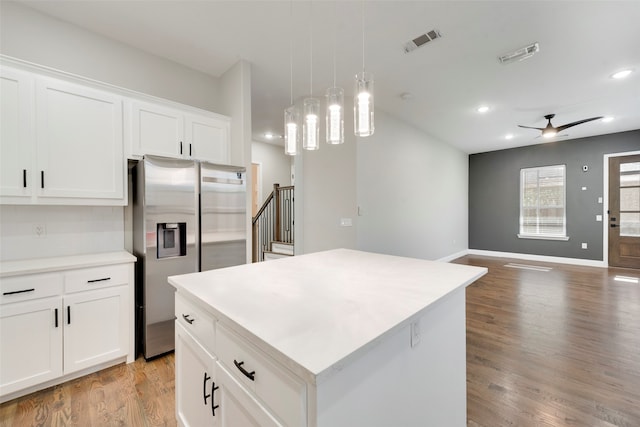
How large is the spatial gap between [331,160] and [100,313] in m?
3.17

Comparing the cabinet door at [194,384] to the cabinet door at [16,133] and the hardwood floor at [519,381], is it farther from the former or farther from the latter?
the cabinet door at [16,133]

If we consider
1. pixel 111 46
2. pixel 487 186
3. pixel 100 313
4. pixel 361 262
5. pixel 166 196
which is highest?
pixel 111 46

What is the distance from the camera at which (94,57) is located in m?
2.52

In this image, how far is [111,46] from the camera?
2.61 m

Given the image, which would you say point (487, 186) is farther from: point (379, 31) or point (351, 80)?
point (379, 31)

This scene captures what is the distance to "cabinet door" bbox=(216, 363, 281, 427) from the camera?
0.83 metres

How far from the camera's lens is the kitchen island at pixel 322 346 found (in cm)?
73

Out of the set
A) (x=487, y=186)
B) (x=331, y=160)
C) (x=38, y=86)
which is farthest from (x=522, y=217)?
(x=38, y=86)

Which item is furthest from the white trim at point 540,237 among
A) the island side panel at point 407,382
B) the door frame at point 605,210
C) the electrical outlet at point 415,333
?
the electrical outlet at point 415,333

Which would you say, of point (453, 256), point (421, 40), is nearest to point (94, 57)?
point (421, 40)

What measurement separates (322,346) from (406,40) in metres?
2.88

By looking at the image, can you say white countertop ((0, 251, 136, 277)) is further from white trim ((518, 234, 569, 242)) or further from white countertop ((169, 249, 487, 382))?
white trim ((518, 234, 569, 242))

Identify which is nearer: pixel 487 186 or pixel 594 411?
pixel 594 411

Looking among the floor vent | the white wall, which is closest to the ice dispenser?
the white wall
